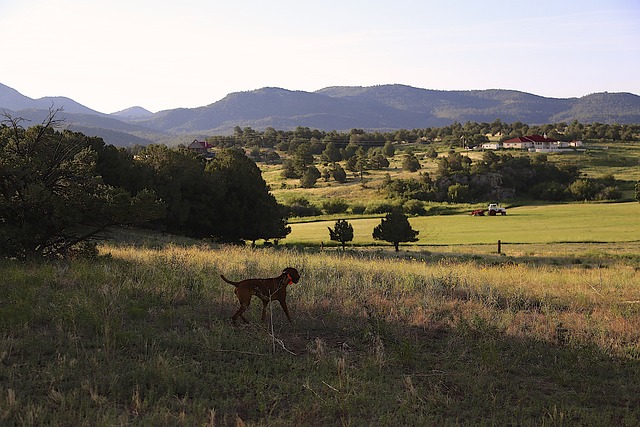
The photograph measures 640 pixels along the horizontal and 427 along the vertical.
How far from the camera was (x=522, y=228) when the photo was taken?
166 ft

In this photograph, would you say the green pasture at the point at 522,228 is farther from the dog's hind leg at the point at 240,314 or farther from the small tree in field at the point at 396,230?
the dog's hind leg at the point at 240,314

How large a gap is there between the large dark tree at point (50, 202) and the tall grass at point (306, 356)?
284 centimetres

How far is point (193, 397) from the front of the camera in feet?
16.8

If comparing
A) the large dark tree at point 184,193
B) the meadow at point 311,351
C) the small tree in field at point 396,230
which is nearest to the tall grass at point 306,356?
the meadow at point 311,351

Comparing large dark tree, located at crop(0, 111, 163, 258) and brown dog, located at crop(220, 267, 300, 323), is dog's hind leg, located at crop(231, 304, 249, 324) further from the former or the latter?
large dark tree, located at crop(0, 111, 163, 258)

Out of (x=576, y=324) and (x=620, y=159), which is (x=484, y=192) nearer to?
(x=620, y=159)

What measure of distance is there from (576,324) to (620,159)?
11016 cm

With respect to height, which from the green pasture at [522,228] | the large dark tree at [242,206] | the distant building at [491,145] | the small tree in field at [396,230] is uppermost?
the distant building at [491,145]

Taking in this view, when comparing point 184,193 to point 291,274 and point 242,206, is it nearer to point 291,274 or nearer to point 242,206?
point 242,206

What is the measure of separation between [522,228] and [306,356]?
4835 centimetres

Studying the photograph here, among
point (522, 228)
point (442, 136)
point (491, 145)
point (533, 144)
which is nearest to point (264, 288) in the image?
point (522, 228)

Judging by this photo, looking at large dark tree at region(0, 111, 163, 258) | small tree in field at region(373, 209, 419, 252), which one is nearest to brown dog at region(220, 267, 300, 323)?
large dark tree at region(0, 111, 163, 258)

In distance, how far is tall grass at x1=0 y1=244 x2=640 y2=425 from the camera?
4883 mm

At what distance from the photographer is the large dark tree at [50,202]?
11.7 meters
